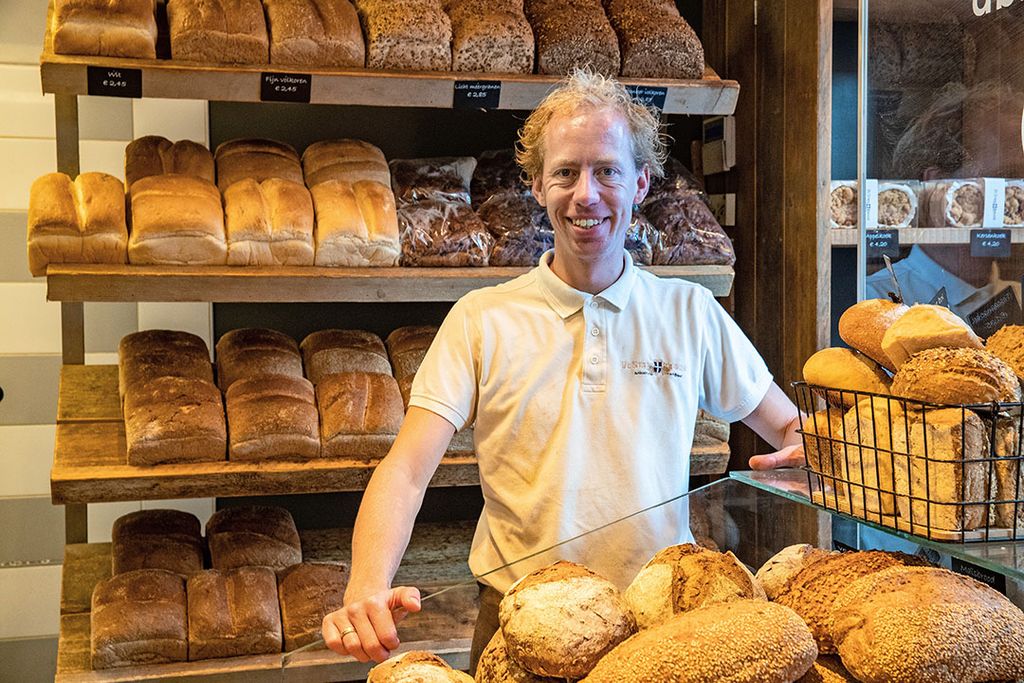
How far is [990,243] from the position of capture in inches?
89.0

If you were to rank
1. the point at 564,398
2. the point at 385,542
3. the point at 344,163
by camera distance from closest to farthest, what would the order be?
the point at 385,542, the point at 564,398, the point at 344,163

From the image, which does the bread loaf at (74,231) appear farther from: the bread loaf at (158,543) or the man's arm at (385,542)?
the man's arm at (385,542)

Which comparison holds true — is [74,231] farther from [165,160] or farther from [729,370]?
[729,370]

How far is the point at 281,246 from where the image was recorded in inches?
95.5

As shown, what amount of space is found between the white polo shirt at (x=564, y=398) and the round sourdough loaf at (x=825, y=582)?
84 centimetres

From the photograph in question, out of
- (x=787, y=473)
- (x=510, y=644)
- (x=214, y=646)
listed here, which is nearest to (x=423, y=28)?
(x=214, y=646)

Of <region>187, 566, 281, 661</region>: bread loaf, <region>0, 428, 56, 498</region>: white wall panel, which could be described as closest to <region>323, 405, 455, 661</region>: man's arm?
<region>187, 566, 281, 661</region>: bread loaf

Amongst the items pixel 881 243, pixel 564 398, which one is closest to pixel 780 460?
pixel 564 398

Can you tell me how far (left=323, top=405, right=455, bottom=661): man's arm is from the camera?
106 centimetres

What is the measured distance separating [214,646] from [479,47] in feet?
4.87

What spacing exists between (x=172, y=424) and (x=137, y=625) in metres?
0.43

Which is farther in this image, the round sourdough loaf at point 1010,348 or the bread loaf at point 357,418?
the bread loaf at point 357,418

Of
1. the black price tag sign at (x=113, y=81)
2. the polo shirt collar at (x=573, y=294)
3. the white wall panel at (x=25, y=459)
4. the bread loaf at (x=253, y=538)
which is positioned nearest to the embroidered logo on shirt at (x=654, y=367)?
the polo shirt collar at (x=573, y=294)

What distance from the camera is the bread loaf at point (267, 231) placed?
7.90 ft
